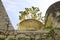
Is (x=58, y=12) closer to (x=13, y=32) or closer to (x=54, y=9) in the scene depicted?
(x=54, y=9)

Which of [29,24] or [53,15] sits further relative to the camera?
[29,24]

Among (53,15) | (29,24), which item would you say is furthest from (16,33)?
(53,15)

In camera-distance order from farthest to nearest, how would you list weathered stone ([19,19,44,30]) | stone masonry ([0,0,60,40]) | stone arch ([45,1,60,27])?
A: weathered stone ([19,19,44,30]) → stone arch ([45,1,60,27]) → stone masonry ([0,0,60,40])

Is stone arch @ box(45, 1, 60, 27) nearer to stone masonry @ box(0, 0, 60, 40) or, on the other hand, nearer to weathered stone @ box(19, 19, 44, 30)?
weathered stone @ box(19, 19, 44, 30)

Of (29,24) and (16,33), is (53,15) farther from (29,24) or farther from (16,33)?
(16,33)

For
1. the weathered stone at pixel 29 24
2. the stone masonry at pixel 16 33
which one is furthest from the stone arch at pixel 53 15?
the stone masonry at pixel 16 33

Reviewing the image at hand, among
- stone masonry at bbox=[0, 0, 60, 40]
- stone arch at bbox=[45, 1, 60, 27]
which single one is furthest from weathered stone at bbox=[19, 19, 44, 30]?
stone masonry at bbox=[0, 0, 60, 40]

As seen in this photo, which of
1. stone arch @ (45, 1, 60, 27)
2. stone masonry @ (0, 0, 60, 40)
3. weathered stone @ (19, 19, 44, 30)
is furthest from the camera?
weathered stone @ (19, 19, 44, 30)

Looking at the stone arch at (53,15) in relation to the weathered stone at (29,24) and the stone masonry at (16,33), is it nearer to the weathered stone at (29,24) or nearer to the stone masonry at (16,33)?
the weathered stone at (29,24)

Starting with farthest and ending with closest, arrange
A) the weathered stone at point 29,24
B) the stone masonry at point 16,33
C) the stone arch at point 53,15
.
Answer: the weathered stone at point 29,24
the stone arch at point 53,15
the stone masonry at point 16,33

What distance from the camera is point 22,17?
22.6 ft

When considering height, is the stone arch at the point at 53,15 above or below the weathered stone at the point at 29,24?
above

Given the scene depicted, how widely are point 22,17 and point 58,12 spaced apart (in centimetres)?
136

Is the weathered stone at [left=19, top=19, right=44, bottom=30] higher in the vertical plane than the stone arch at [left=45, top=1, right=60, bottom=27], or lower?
lower
